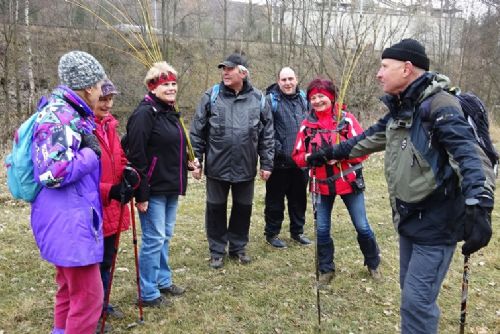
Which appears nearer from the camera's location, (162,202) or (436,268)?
(436,268)

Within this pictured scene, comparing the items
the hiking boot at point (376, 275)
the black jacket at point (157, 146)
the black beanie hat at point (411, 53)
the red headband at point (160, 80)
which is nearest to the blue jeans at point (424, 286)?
the black beanie hat at point (411, 53)

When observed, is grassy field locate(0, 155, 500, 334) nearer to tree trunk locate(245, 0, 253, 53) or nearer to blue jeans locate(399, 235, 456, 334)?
blue jeans locate(399, 235, 456, 334)

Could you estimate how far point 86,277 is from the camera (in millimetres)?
3000

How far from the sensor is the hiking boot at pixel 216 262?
5367 millimetres

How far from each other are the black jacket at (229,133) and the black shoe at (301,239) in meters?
1.46

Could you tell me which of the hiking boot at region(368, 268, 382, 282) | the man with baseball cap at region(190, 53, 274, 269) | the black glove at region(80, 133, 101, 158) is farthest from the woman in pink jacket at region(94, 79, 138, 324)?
the hiking boot at region(368, 268, 382, 282)

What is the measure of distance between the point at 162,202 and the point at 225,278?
136 centimetres

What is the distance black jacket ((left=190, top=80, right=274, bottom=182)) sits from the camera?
5.16 meters

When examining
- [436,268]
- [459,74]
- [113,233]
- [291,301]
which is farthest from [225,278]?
[459,74]

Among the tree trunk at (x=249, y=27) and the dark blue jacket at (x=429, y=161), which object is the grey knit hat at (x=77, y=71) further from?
the tree trunk at (x=249, y=27)

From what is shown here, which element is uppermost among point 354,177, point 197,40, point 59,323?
point 197,40

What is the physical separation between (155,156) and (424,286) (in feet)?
8.36

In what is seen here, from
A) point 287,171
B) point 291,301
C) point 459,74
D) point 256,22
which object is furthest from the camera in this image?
point 256,22

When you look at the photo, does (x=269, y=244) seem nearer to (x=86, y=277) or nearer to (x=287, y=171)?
(x=287, y=171)
